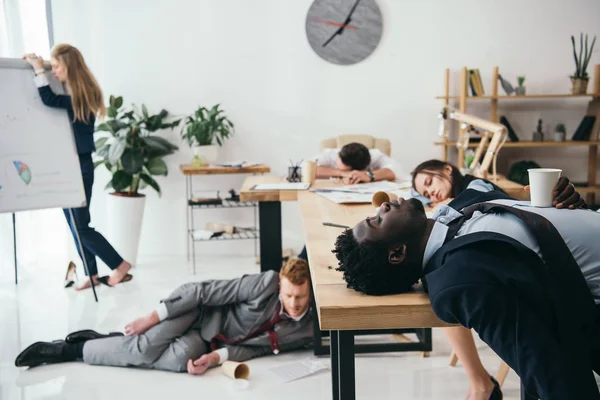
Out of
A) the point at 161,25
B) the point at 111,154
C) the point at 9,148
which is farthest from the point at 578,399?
the point at 161,25

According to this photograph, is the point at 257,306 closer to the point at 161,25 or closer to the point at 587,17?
the point at 161,25

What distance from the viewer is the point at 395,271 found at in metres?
1.30

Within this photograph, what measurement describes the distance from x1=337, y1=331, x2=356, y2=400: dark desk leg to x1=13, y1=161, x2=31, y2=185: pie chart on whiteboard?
2.38m

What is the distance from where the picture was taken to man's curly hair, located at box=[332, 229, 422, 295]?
128cm

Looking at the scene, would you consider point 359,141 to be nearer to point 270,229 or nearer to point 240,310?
point 270,229

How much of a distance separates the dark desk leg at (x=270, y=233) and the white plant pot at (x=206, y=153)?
1.54m

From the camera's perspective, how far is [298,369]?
8.54 ft

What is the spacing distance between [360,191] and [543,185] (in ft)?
4.17

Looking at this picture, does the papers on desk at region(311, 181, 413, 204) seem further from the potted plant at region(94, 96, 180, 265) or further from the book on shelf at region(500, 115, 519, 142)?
the book on shelf at region(500, 115, 519, 142)

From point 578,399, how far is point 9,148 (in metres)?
2.95

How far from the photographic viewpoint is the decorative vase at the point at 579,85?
4.67 metres

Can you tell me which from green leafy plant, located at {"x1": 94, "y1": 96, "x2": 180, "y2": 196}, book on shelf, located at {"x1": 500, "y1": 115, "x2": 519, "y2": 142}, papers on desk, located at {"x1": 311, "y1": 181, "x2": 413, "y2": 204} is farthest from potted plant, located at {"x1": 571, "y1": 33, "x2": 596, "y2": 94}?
green leafy plant, located at {"x1": 94, "y1": 96, "x2": 180, "y2": 196}

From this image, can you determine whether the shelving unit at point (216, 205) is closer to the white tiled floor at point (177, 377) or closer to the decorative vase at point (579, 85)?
the white tiled floor at point (177, 377)

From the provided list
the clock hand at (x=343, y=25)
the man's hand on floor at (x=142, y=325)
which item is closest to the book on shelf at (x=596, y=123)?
the clock hand at (x=343, y=25)
